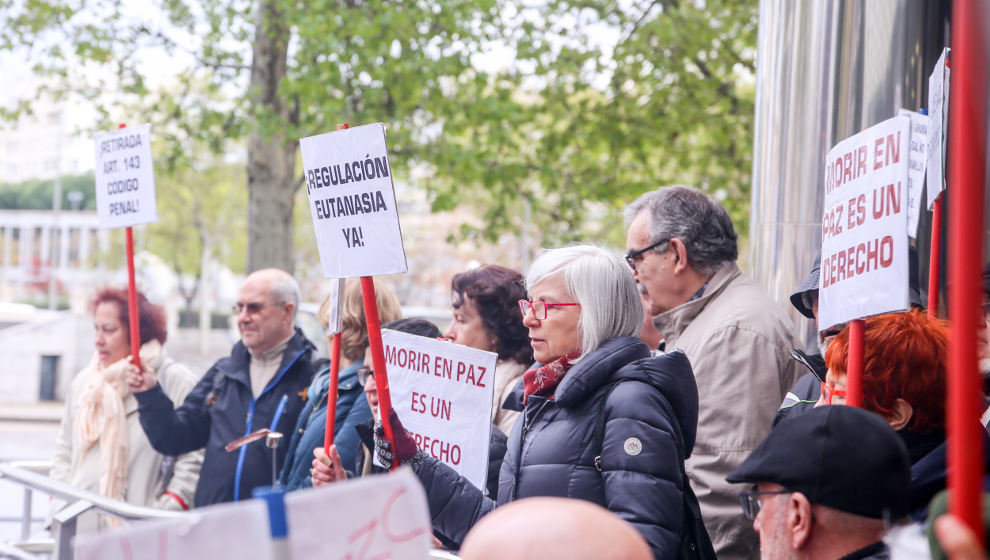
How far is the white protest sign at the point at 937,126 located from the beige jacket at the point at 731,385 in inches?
25.9

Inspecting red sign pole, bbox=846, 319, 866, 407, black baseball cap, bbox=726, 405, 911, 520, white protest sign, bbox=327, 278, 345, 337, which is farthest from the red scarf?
black baseball cap, bbox=726, 405, 911, 520

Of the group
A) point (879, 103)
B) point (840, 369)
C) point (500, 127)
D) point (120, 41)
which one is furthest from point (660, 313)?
point (120, 41)

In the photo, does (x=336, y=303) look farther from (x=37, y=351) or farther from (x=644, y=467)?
(x=37, y=351)

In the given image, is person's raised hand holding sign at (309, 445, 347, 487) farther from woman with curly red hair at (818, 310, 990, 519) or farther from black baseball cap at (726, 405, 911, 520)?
black baseball cap at (726, 405, 911, 520)

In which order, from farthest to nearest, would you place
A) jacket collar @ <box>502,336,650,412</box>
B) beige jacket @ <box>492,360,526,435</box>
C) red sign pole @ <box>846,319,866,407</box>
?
beige jacket @ <box>492,360,526,435</box>
jacket collar @ <box>502,336,650,412</box>
red sign pole @ <box>846,319,866,407</box>

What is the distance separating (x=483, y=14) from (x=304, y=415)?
804 cm

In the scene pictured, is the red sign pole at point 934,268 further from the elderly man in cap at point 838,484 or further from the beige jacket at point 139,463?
the beige jacket at point 139,463

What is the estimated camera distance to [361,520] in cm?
149

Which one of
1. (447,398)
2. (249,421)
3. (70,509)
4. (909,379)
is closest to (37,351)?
(249,421)

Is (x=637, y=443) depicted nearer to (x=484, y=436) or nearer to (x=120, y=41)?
(x=484, y=436)

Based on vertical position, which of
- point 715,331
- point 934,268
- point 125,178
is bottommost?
point 715,331

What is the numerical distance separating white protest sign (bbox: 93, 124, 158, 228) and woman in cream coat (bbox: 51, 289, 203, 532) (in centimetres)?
41

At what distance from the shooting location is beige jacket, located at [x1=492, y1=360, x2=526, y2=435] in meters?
4.01

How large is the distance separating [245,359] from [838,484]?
140 inches
